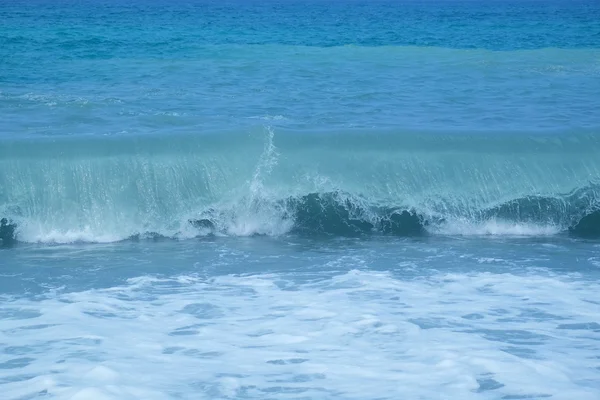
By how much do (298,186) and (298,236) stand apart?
102 cm

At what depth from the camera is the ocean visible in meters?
5.81

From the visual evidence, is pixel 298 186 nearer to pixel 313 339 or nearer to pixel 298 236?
pixel 298 236

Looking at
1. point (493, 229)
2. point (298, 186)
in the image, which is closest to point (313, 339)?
point (493, 229)

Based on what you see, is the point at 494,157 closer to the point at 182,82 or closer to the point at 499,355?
the point at 499,355

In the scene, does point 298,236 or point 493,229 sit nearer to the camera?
point 298,236

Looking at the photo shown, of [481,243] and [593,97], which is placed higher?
[593,97]

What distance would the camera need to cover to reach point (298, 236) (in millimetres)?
9961

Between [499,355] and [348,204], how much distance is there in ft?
15.8

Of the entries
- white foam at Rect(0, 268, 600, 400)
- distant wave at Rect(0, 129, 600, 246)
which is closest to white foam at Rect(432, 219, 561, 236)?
distant wave at Rect(0, 129, 600, 246)

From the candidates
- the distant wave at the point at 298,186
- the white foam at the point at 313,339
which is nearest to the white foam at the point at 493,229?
the distant wave at the point at 298,186

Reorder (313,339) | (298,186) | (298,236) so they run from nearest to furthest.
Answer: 1. (313,339)
2. (298,236)
3. (298,186)

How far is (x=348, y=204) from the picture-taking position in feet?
34.6

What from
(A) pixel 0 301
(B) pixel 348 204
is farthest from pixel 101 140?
(A) pixel 0 301

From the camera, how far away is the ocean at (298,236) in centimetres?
581
